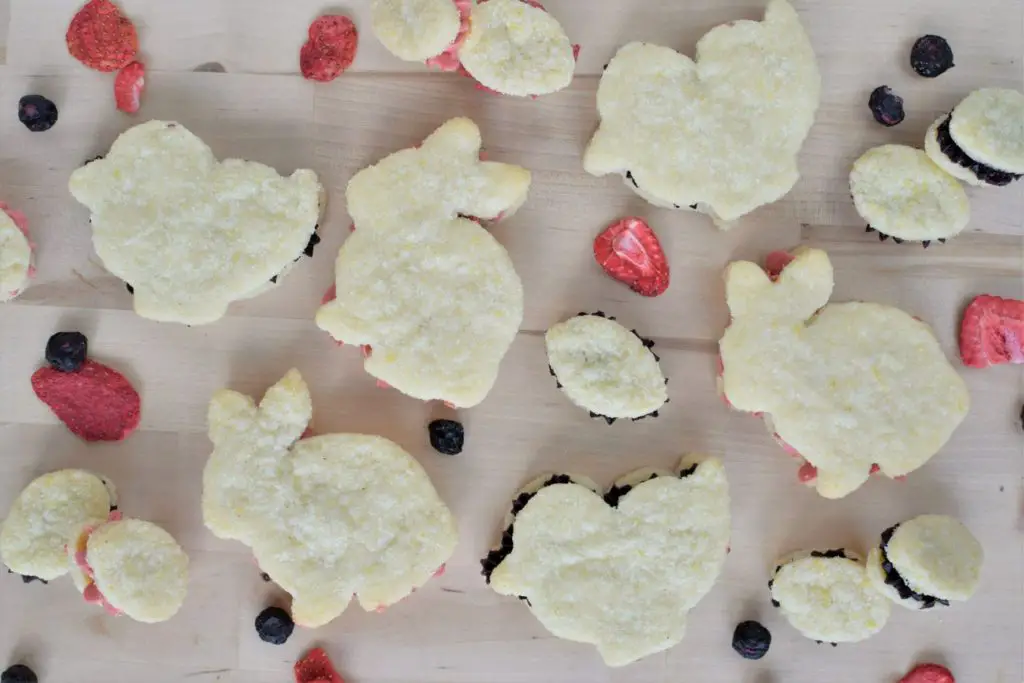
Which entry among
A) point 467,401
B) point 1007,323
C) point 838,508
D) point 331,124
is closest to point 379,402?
point 467,401

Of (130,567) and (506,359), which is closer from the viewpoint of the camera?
(130,567)

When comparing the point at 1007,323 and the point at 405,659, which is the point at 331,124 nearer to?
the point at 405,659

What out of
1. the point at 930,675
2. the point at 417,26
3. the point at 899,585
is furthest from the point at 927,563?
the point at 417,26

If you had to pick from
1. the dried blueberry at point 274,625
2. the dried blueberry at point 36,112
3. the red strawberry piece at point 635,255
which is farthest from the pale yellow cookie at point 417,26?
the dried blueberry at point 274,625

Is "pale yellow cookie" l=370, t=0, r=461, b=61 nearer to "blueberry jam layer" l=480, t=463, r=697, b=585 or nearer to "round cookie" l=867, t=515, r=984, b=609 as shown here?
"blueberry jam layer" l=480, t=463, r=697, b=585

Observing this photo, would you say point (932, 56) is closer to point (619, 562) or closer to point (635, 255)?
point (635, 255)

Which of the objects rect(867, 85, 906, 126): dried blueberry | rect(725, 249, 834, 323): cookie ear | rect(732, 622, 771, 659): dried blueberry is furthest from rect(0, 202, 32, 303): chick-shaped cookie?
rect(867, 85, 906, 126): dried blueberry
